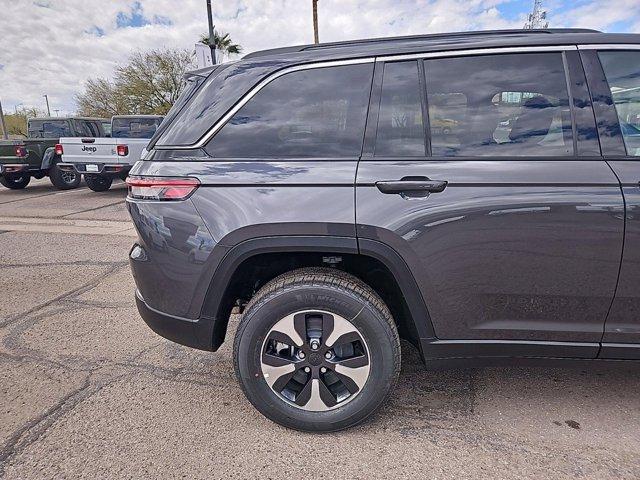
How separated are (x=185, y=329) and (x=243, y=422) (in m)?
0.62

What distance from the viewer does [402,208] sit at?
6.46ft

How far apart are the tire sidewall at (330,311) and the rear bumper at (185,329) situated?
0.65 feet

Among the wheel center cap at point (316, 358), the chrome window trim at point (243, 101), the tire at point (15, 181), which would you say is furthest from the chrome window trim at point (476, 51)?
the tire at point (15, 181)

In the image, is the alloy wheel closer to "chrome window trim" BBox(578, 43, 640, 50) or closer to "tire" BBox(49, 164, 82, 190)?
"chrome window trim" BBox(578, 43, 640, 50)

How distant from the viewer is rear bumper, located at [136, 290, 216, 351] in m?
2.22

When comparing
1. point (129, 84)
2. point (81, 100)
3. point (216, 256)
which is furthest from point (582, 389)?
point (81, 100)

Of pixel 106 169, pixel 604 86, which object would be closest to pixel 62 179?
pixel 106 169

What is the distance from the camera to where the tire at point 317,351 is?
209cm

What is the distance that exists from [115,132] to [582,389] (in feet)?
41.1

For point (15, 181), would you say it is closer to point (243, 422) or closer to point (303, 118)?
point (243, 422)

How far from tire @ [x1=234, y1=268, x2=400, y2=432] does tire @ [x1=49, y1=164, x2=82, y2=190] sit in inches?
450

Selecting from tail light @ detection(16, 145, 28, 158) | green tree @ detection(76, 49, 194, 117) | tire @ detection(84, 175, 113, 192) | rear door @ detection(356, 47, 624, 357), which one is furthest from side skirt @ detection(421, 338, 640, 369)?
green tree @ detection(76, 49, 194, 117)

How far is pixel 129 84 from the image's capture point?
26.3m

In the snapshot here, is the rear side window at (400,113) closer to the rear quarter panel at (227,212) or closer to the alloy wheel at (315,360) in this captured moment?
the rear quarter panel at (227,212)
